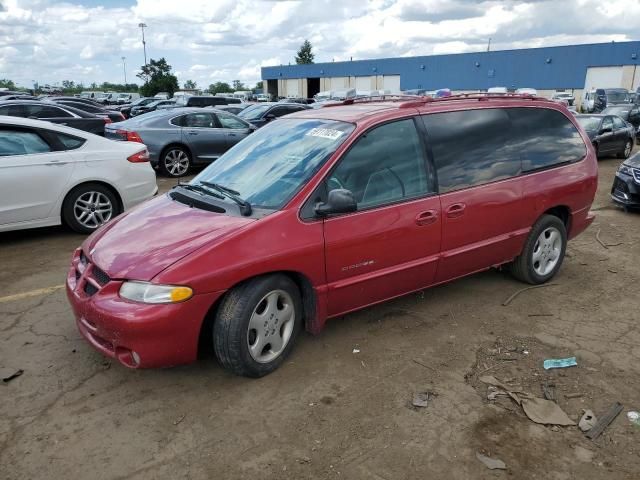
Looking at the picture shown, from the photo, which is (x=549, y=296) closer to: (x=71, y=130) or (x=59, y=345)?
(x=59, y=345)

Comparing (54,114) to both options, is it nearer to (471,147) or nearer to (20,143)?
(20,143)

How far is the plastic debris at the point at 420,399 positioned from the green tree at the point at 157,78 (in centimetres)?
5966

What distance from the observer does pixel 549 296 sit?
192 inches

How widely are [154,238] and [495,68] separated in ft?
174

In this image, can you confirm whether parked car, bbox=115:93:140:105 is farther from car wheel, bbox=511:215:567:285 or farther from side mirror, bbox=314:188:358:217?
side mirror, bbox=314:188:358:217

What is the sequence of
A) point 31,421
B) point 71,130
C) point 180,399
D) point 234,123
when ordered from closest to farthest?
point 31,421
point 180,399
point 71,130
point 234,123

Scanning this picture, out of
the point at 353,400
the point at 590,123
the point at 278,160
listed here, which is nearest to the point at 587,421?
the point at 353,400

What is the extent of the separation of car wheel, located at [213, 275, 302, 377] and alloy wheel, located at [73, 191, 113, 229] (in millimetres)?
4057

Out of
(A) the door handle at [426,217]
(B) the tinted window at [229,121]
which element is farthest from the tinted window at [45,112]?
(A) the door handle at [426,217]

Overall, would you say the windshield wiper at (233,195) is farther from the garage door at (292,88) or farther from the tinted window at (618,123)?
the garage door at (292,88)

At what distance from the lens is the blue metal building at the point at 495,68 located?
1710 inches

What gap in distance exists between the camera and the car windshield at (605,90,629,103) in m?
29.5

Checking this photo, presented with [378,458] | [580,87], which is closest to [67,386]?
[378,458]

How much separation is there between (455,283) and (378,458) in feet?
8.83
